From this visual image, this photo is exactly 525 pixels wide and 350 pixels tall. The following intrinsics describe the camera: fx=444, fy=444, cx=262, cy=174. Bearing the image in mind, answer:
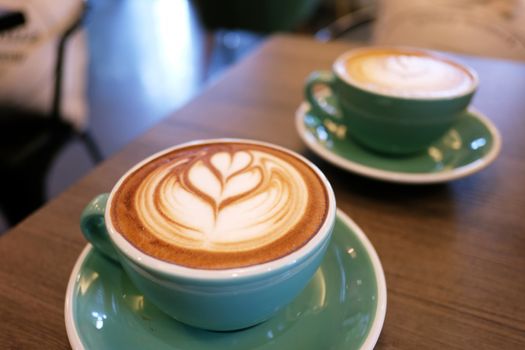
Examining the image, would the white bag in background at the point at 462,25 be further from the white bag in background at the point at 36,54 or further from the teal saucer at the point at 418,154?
the white bag in background at the point at 36,54

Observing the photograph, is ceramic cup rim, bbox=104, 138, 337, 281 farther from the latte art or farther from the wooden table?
the latte art

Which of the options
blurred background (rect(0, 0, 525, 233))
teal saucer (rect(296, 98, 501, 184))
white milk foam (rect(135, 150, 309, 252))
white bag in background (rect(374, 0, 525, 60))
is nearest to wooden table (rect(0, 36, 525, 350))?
teal saucer (rect(296, 98, 501, 184))

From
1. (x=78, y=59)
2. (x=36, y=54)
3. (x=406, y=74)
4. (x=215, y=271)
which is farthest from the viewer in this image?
(x=78, y=59)

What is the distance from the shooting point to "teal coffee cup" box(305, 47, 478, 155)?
1.63 ft

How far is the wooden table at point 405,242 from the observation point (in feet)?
1.18

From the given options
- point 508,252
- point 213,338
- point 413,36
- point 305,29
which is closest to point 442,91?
point 508,252

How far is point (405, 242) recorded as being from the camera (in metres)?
0.45

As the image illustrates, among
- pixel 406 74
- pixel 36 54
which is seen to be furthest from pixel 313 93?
pixel 36 54

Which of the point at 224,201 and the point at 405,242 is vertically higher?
the point at 224,201

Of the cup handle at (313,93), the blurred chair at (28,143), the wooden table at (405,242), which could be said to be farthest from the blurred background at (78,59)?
the cup handle at (313,93)

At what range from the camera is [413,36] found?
1.12 meters

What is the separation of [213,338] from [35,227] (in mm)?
246

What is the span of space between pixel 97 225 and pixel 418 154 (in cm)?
40

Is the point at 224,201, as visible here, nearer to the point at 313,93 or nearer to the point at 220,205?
the point at 220,205
